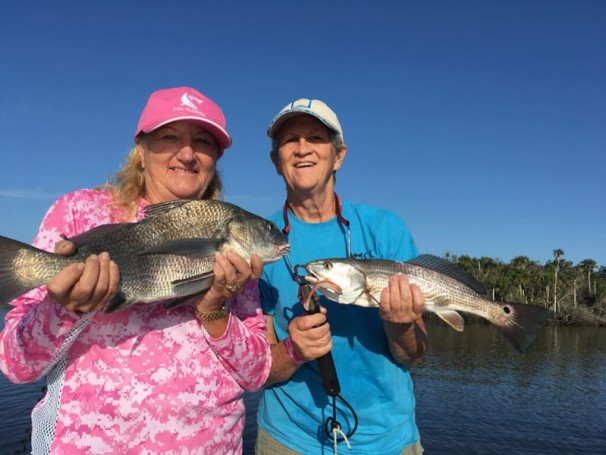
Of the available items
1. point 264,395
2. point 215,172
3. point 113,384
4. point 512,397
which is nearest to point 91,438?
point 113,384

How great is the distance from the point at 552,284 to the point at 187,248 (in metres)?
110

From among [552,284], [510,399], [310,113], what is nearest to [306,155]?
[310,113]

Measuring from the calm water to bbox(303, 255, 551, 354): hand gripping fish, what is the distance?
23.2m

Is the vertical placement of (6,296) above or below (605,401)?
above

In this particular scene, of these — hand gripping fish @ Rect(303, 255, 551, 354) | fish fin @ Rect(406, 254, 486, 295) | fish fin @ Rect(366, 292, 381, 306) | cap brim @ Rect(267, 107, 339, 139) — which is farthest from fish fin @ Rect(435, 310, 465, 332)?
cap brim @ Rect(267, 107, 339, 139)

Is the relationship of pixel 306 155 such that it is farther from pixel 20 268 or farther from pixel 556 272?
pixel 556 272

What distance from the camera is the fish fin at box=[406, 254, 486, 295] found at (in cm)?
496

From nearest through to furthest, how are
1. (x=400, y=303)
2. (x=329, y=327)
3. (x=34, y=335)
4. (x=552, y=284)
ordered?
(x=34, y=335), (x=400, y=303), (x=329, y=327), (x=552, y=284)

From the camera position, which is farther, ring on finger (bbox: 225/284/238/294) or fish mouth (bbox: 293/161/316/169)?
fish mouth (bbox: 293/161/316/169)

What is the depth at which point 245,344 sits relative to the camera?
11.9ft

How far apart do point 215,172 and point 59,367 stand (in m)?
2.08

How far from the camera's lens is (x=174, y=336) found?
3.49 meters

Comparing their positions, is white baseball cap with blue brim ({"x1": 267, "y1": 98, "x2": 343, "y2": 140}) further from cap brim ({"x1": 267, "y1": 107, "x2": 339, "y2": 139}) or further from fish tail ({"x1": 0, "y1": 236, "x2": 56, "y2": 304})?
fish tail ({"x1": 0, "y1": 236, "x2": 56, "y2": 304})

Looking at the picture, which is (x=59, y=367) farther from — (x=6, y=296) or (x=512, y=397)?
(x=512, y=397)
